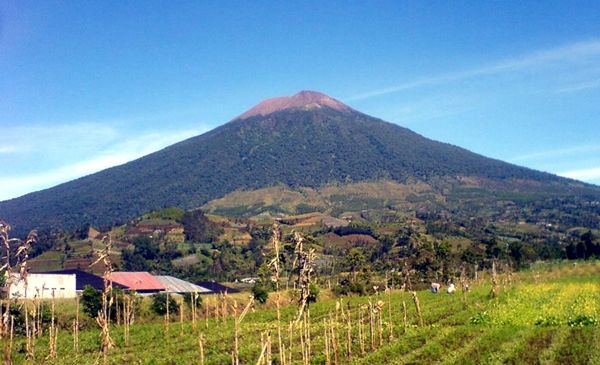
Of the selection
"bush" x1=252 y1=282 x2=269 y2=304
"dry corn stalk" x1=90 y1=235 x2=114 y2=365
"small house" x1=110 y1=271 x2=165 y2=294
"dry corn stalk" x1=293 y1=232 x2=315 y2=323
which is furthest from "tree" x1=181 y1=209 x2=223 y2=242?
"dry corn stalk" x1=90 y1=235 x2=114 y2=365

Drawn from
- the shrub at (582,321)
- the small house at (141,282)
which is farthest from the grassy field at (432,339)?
the small house at (141,282)

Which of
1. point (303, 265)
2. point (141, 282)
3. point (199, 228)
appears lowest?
point (141, 282)

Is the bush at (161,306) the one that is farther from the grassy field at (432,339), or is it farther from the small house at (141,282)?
the small house at (141,282)

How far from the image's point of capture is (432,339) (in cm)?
1953

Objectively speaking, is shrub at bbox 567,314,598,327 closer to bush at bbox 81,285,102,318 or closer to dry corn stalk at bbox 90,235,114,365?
dry corn stalk at bbox 90,235,114,365

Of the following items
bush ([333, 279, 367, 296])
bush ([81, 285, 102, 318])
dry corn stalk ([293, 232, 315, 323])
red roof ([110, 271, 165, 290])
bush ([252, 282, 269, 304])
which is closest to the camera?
dry corn stalk ([293, 232, 315, 323])

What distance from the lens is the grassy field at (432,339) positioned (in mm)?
16734

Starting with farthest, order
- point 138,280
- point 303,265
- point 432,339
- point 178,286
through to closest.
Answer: point 178,286 → point 138,280 → point 432,339 → point 303,265

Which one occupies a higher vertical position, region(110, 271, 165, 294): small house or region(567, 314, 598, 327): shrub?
region(110, 271, 165, 294): small house

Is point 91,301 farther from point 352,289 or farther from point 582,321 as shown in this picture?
point 582,321

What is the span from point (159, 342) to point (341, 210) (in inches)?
5460

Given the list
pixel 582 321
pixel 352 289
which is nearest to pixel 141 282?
pixel 352 289

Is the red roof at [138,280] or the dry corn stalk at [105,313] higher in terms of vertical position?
the dry corn stalk at [105,313]

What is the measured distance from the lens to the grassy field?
16.7m
